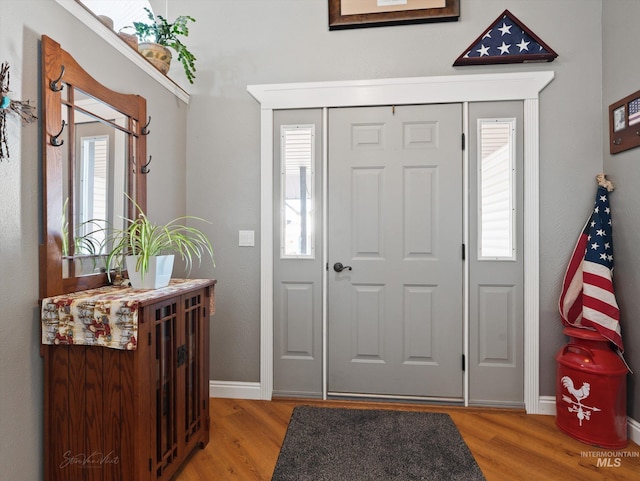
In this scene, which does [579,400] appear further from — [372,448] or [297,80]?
[297,80]

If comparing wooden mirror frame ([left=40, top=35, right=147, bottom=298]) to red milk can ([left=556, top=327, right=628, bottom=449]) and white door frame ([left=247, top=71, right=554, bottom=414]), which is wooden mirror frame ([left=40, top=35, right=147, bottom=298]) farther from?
red milk can ([left=556, top=327, right=628, bottom=449])

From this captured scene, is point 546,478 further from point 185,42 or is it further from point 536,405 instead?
point 185,42

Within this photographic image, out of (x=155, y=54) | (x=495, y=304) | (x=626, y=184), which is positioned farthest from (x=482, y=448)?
(x=155, y=54)

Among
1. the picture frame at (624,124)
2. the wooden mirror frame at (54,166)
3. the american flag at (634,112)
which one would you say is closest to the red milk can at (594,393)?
the picture frame at (624,124)

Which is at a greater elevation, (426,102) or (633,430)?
(426,102)

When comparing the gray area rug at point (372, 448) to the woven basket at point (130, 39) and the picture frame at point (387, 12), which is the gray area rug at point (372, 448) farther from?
the picture frame at point (387, 12)

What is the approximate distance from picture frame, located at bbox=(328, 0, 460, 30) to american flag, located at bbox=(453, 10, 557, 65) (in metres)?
0.25

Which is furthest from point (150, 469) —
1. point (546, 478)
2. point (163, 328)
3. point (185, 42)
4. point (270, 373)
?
point (185, 42)

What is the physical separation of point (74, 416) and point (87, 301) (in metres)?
0.46

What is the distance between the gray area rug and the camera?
163 cm

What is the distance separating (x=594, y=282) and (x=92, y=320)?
258 cm

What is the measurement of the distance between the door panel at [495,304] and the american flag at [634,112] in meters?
0.54

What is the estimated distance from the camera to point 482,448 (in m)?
1.85

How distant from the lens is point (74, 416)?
1334mm
